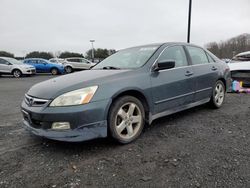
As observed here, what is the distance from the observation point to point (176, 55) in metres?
3.74

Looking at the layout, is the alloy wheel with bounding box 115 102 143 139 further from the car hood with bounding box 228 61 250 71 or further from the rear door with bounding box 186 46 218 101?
the car hood with bounding box 228 61 250 71

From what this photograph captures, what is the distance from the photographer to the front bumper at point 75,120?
241 centimetres

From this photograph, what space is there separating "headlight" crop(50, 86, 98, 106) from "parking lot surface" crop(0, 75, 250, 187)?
0.68 meters

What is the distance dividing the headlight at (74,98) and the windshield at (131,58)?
3.38 ft

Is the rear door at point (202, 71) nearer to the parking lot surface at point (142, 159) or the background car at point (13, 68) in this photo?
the parking lot surface at point (142, 159)

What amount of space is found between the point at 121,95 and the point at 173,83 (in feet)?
3.51

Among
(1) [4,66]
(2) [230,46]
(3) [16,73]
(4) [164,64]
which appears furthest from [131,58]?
(2) [230,46]

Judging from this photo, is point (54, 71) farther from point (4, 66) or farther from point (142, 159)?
point (142, 159)

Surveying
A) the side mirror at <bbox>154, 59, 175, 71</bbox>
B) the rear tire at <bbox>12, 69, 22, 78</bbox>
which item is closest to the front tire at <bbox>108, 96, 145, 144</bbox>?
the side mirror at <bbox>154, 59, 175, 71</bbox>

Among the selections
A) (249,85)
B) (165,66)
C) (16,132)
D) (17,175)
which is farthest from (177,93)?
(249,85)

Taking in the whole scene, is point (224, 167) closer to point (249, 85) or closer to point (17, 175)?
point (17, 175)

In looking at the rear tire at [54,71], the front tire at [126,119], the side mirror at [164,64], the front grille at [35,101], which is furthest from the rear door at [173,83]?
the rear tire at [54,71]

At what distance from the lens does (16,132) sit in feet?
11.3

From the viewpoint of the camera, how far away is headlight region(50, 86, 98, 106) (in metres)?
2.47
